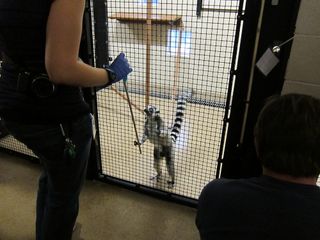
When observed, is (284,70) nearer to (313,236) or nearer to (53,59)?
(313,236)

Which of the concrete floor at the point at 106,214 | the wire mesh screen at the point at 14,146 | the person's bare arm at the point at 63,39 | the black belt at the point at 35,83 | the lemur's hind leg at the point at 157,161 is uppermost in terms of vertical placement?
→ the person's bare arm at the point at 63,39

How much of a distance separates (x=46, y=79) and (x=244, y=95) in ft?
2.82

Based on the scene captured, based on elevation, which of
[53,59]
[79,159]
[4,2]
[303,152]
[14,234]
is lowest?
[14,234]

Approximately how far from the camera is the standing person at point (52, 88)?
75cm

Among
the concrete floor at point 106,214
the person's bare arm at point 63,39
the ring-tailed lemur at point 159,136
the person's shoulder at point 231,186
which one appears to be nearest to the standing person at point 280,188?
the person's shoulder at point 231,186

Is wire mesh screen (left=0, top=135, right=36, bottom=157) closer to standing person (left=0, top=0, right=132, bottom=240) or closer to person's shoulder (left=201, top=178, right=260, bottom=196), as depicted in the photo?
standing person (left=0, top=0, right=132, bottom=240)

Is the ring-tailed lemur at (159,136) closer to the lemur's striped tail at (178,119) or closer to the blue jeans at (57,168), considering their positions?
the lemur's striped tail at (178,119)

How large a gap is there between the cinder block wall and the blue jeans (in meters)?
0.83

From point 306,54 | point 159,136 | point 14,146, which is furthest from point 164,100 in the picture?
point 306,54

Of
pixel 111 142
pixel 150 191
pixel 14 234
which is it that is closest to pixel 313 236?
pixel 150 191

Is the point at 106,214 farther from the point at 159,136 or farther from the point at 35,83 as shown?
the point at 35,83

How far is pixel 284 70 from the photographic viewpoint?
1171 millimetres

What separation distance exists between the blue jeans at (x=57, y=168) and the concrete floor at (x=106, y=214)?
1.27 ft

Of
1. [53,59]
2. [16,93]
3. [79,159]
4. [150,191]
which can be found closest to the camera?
[53,59]
